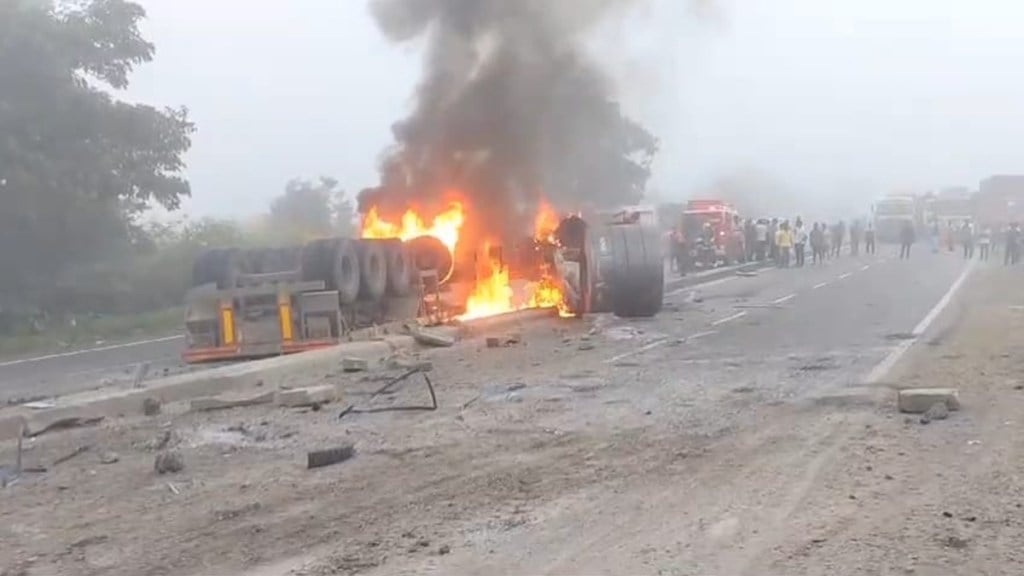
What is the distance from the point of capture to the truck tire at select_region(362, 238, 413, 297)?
1577 cm

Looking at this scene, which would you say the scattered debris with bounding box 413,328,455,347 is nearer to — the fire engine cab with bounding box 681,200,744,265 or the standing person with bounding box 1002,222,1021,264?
the fire engine cab with bounding box 681,200,744,265

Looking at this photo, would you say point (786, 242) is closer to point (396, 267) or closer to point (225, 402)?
point (396, 267)

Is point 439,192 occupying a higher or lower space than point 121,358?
higher

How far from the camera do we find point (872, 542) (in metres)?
5.19

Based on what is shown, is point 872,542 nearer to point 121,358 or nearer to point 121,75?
point 121,358

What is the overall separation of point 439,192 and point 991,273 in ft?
59.5

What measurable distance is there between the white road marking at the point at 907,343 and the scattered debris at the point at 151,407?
6.08 metres

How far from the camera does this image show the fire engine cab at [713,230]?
124ft

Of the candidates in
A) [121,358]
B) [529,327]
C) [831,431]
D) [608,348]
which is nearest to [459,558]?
[831,431]

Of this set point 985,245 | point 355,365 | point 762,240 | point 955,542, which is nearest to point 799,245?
point 762,240

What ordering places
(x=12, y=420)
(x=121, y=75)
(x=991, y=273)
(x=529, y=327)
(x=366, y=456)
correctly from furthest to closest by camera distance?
(x=991, y=273), (x=121, y=75), (x=529, y=327), (x=12, y=420), (x=366, y=456)

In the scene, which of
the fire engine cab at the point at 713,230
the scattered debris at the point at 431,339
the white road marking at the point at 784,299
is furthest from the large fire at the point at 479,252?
the fire engine cab at the point at 713,230

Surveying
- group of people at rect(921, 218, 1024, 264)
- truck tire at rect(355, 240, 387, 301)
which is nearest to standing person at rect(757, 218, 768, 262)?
group of people at rect(921, 218, 1024, 264)

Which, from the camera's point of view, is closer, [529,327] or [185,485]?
[185,485]
